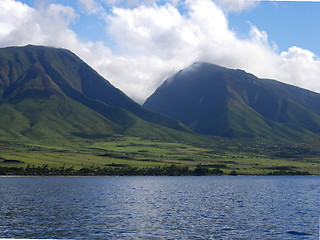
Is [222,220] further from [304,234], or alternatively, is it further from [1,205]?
[1,205]

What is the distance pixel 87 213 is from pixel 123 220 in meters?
15.4

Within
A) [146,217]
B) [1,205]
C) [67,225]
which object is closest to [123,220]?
[146,217]

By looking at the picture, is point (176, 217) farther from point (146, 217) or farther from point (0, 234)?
point (0, 234)

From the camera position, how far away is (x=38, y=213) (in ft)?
331

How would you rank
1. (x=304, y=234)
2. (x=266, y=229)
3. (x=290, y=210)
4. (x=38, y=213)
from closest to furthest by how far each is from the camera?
(x=304, y=234), (x=266, y=229), (x=38, y=213), (x=290, y=210)

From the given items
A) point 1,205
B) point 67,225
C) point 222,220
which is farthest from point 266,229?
point 1,205

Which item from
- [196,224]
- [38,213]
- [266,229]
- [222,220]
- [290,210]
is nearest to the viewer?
[266,229]

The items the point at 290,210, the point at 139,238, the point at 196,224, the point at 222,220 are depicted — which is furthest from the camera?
the point at 290,210

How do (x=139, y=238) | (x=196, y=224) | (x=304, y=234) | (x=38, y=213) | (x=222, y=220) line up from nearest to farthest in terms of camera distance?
(x=139, y=238) → (x=304, y=234) → (x=196, y=224) → (x=222, y=220) → (x=38, y=213)

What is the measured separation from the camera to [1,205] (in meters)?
118

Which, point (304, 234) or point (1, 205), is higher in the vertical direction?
point (304, 234)

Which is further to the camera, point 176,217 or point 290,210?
point 290,210

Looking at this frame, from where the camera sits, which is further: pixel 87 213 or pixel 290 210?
pixel 290 210

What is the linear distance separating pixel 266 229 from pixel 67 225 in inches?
1666
